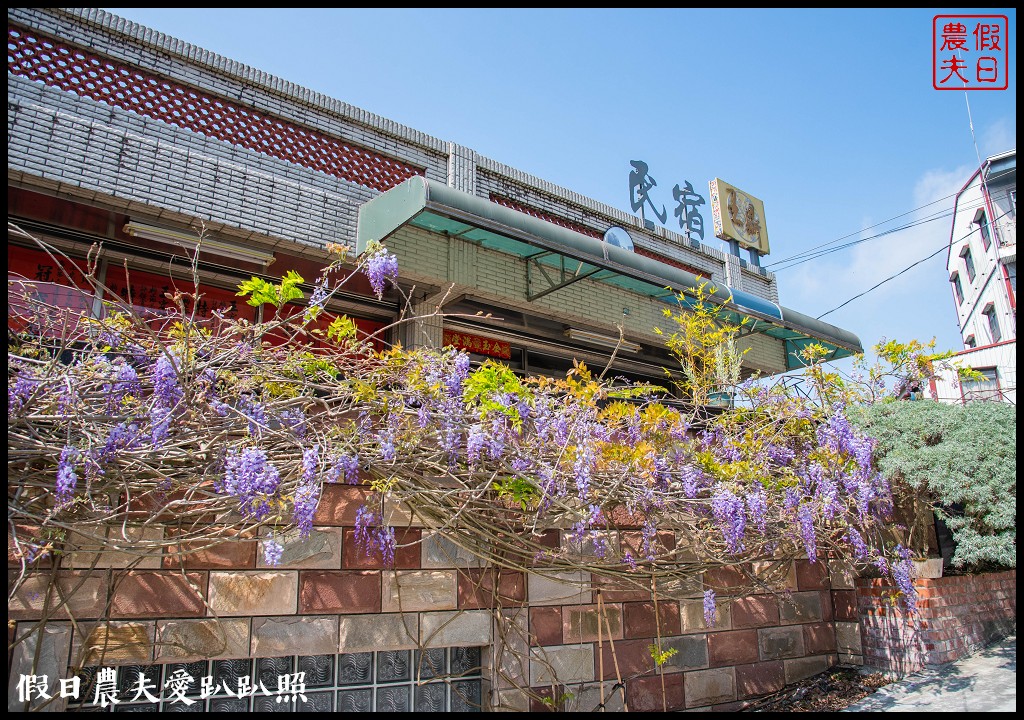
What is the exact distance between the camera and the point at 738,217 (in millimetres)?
10953

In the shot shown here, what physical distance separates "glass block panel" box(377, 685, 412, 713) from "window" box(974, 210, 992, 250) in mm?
21600

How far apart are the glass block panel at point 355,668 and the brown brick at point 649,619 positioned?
1.81 meters

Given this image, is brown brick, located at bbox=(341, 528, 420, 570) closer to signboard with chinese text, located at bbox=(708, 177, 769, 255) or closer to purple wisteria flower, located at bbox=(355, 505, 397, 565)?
purple wisteria flower, located at bbox=(355, 505, 397, 565)

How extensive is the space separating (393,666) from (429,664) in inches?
8.7

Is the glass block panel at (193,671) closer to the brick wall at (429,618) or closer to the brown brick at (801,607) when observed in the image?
the brick wall at (429,618)

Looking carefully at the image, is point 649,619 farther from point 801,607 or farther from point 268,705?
point 268,705

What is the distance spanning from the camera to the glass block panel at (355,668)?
13.3 ft

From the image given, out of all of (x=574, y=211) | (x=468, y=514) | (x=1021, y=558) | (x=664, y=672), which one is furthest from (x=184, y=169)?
(x=1021, y=558)

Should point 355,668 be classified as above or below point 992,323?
Result: below

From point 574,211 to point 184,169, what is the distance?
4.42 m

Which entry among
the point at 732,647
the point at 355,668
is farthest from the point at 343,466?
the point at 732,647

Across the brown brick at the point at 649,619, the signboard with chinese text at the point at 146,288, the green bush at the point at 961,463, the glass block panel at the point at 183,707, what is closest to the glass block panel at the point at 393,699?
the glass block panel at the point at 183,707

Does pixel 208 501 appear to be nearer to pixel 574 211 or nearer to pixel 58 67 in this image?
pixel 58 67

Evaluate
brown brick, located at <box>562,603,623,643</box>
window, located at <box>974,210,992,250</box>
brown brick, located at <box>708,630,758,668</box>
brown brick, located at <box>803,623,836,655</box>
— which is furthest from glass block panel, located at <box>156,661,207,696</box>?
window, located at <box>974,210,992,250</box>
